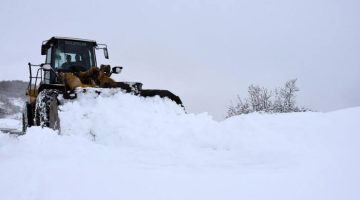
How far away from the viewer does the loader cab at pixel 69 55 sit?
8.89m

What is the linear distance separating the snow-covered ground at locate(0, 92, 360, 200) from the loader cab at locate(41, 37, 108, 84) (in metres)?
2.66

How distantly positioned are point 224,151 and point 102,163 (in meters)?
1.53

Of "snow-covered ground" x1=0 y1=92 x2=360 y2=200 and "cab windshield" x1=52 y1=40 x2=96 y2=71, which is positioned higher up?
"cab windshield" x1=52 y1=40 x2=96 y2=71

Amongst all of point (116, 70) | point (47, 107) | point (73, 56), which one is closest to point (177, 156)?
point (47, 107)

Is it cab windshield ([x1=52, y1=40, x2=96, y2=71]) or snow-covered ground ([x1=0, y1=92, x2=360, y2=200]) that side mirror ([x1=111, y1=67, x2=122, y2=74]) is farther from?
snow-covered ground ([x1=0, y1=92, x2=360, y2=200])

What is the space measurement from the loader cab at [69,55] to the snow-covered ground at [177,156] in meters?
2.66

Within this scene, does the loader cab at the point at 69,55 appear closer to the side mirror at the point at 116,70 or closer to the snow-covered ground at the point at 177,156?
the side mirror at the point at 116,70

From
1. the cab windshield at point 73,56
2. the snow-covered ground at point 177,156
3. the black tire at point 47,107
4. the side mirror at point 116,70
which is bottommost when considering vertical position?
the snow-covered ground at point 177,156

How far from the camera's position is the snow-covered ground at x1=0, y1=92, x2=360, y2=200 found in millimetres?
3215

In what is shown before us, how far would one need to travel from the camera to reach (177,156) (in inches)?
183

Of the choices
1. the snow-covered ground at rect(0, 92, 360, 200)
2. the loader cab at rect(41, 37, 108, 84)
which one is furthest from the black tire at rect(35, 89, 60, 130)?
the loader cab at rect(41, 37, 108, 84)

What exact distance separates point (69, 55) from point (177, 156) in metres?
5.40

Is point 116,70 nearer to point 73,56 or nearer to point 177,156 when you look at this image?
point 73,56

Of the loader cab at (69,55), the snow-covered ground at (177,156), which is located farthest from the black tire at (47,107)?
the loader cab at (69,55)
